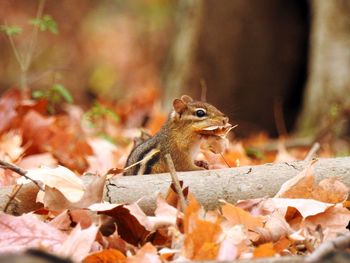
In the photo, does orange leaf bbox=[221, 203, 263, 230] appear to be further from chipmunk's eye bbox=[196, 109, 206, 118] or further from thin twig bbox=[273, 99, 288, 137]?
thin twig bbox=[273, 99, 288, 137]

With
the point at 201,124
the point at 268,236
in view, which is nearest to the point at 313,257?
the point at 268,236

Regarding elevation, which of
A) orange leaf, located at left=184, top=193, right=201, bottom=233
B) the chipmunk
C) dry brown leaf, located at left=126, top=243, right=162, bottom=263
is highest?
orange leaf, located at left=184, top=193, right=201, bottom=233

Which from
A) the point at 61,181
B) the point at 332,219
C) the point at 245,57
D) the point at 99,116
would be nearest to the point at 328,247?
the point at 332,219

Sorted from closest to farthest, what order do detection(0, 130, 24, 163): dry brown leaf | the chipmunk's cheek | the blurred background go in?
1. the chipmunk's cheek
2. detection(0, 130, 24, 163): dry brown leaf
3. the blurred background

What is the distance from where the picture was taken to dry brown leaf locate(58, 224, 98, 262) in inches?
108

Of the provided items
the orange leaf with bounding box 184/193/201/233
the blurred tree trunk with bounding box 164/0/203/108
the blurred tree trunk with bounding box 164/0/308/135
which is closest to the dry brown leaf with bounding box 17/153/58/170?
the orange leaf with bounding box 184/193/201/233

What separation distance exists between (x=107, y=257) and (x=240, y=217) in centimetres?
59

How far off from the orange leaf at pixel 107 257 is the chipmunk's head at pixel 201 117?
1618 mm

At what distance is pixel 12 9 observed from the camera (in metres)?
11.5

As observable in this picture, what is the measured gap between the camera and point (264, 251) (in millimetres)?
2615

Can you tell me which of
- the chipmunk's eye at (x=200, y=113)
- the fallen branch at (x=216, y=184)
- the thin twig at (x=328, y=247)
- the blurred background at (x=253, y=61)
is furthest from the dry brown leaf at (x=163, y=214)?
the blurred background at (x=253, y=61)

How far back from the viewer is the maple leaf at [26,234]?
2.88 meters

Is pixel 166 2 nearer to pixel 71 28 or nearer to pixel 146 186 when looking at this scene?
pixel 71 28

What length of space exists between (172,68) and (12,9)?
11.2ft
